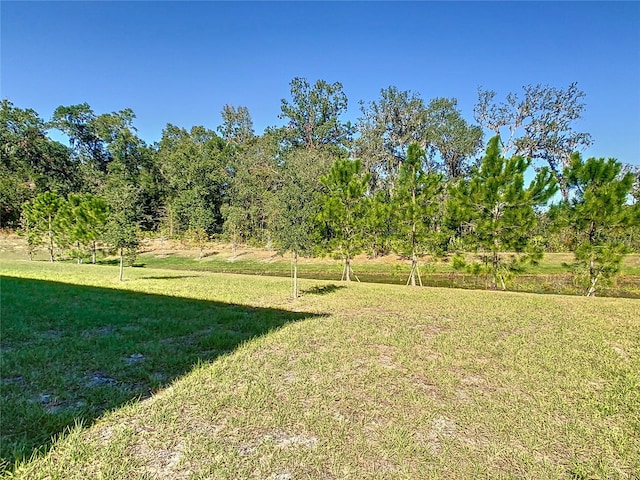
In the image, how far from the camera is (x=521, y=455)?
2.27 meters

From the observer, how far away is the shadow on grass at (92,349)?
262 cm

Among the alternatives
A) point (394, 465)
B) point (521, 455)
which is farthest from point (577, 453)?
point (394, 465)

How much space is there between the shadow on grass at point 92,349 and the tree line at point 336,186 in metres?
2.73

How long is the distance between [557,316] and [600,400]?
3808 mm

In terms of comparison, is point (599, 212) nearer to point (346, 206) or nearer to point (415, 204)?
point (415, 204)

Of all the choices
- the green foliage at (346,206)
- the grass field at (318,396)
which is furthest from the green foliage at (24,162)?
the grass field at (318,396)

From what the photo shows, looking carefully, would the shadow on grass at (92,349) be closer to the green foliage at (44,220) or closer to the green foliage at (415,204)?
the green foliage at (415,204)

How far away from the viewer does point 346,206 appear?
13609mm

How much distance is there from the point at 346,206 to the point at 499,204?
5327 mm

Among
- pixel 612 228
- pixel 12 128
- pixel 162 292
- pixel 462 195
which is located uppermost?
pixel 12 128

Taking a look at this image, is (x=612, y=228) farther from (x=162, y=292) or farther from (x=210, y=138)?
(x=210, y=138)

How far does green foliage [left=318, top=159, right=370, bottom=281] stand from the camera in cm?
1320

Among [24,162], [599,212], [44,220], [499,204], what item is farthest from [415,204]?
[24,162]

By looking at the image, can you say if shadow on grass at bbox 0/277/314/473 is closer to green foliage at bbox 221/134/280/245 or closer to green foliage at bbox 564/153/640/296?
green foliage at bbox 564/153/640/296
